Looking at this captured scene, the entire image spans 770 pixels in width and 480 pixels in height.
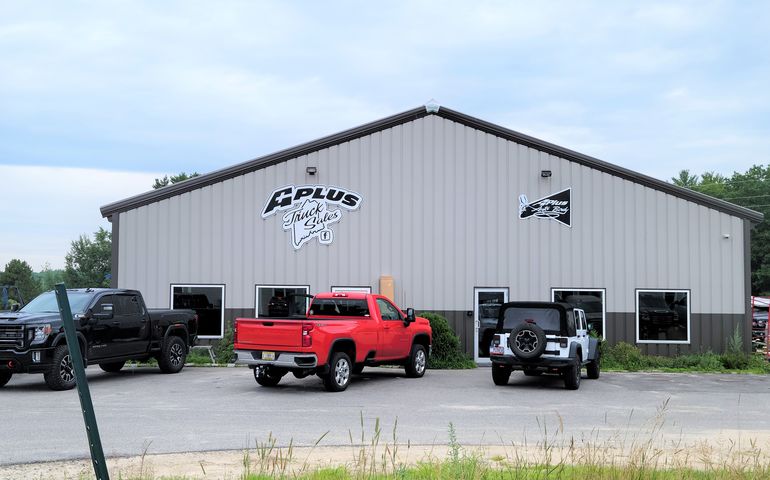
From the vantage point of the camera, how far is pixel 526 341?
16953mm

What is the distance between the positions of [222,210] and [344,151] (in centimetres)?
402

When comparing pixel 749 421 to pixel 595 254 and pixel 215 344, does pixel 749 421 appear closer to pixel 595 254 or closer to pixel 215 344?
pixel 595 254

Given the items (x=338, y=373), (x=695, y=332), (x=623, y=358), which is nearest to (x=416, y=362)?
(x=338, y=373)

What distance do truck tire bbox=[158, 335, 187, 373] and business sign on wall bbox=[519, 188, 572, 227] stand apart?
404 inches

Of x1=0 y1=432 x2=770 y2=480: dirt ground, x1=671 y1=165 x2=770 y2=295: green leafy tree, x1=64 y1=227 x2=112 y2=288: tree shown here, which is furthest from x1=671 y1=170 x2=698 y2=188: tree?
x1=0 y1=432 x2=770 y2=480: dirt ground

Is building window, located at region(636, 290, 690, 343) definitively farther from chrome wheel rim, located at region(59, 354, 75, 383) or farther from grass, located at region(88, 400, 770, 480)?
chrome wheel rim, located at region(59, 354, 75, 383)

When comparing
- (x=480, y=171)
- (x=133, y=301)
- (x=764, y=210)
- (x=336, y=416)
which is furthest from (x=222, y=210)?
(x=764, y=210)

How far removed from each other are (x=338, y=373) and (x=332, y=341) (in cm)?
70

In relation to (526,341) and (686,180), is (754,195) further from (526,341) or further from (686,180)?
(526,341)

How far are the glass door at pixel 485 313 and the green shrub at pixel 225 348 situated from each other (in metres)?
6.89

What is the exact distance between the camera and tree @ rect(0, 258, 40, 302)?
63.0 metres

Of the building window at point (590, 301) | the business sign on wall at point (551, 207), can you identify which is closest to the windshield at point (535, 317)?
the building window at point (590, 301)

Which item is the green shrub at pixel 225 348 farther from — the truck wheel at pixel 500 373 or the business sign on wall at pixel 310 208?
the truck wheel at pixel 500 373

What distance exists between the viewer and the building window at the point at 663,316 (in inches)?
920
